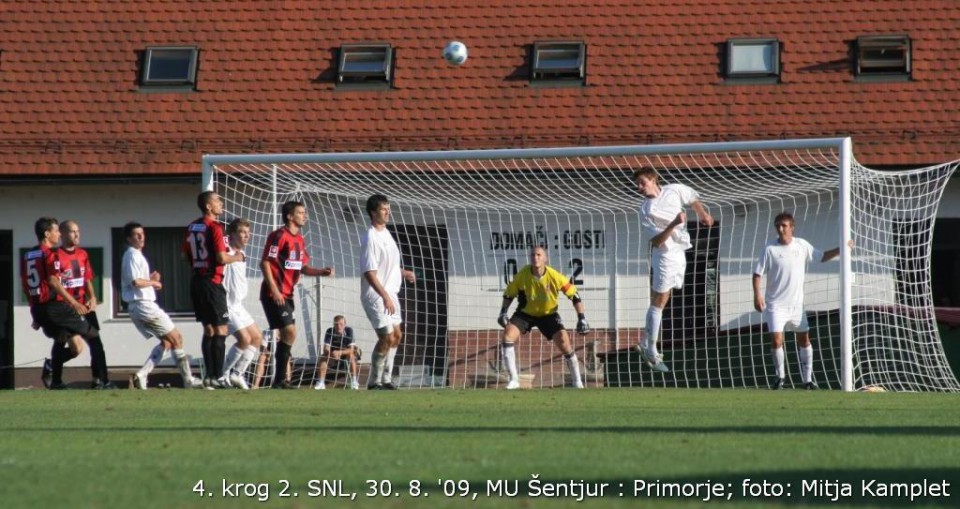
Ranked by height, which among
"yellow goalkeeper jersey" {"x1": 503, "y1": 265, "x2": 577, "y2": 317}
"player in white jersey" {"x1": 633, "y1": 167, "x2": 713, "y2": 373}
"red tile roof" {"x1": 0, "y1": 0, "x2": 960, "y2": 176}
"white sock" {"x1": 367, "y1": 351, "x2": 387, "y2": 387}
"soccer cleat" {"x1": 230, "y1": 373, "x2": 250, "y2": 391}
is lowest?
"soccer cleat" {"x1": 230, "y1": 373, "x2": 250, "y2": 391}

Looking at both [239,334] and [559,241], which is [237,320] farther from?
[559,241]

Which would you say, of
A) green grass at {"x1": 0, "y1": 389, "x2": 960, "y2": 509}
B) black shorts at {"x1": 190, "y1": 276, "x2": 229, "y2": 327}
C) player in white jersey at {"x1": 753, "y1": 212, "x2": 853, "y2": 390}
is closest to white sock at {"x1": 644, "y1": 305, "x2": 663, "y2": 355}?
player in white jersey at {"x1": 753, "y1": 212, "x2": 853, "y2": 390}

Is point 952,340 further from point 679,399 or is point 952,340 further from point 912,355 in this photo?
point 679,399

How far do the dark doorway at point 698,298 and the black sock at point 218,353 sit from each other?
6.08 meters

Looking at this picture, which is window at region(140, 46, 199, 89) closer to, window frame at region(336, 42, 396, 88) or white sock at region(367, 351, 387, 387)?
window frame at region(336, 42, 396, 88)

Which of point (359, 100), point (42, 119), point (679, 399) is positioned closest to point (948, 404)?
point (679, 399)

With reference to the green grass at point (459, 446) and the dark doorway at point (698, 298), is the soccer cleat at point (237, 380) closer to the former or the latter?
the green grass at point (459, 446)

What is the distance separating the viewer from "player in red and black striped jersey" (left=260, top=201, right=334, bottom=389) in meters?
13.6

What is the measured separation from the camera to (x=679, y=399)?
11.1 m

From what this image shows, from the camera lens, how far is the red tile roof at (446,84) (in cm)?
2112

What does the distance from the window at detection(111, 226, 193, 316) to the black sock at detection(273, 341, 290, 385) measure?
8.12 meters

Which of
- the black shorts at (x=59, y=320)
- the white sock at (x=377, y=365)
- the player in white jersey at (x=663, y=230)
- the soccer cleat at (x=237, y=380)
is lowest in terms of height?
the soccer cleat at (x=237, y=380)

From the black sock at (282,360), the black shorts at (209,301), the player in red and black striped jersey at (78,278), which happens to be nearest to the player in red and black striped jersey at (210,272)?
the black shorts at (209,301)

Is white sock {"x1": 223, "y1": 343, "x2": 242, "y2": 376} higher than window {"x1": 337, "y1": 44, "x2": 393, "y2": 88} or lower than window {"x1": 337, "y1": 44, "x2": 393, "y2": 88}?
lower
